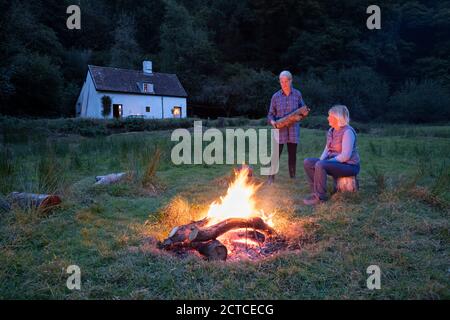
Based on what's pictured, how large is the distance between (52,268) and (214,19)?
52071mm

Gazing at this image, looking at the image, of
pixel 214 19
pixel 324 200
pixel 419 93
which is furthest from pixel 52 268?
pixel 214 19

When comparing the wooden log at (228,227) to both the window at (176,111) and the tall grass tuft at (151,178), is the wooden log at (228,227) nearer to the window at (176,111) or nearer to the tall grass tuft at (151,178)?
the tall grass tuft at (151,178)

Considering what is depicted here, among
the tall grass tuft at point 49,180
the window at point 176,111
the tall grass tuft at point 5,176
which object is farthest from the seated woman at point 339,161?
the window at point 176,111

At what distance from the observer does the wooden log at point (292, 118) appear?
20.9ft

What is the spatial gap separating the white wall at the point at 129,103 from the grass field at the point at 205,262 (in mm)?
28887

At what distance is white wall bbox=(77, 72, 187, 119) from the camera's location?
33781 mm

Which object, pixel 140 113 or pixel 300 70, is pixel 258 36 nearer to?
pixel 300 70

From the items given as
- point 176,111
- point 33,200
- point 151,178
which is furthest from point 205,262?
point 176,111

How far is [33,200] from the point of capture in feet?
14.9

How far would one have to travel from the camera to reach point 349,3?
4450 centimetres

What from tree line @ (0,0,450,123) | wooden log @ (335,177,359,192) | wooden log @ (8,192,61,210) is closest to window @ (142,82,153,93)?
tree line @ (0,0,450,123)

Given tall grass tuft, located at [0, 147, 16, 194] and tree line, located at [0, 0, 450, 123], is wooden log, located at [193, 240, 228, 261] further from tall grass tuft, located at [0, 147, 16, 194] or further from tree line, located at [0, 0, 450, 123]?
tree line, located at [0, 0, 450, 123]
